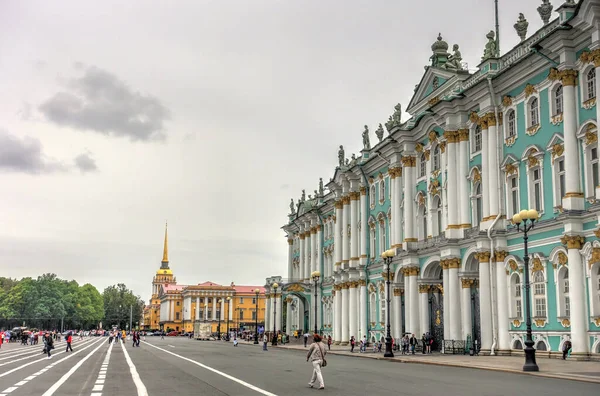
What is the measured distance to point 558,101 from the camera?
3525 cm

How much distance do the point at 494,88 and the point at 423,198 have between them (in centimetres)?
1145

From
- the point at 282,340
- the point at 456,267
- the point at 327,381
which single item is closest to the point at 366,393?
the point at 327,381

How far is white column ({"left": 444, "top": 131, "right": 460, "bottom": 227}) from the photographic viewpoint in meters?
43.8

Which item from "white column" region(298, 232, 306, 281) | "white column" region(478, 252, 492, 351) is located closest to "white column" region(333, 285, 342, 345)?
"white column" region(298, 232, 306, 281)

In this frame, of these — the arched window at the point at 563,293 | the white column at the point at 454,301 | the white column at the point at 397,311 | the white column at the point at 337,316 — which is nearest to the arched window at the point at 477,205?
the white column at the point at 454,301

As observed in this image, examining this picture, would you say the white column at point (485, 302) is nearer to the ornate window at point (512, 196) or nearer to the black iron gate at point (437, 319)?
the ornate window at point (512, 196)

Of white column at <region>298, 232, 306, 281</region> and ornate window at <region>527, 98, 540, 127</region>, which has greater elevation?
ornate window at <region>527, 98, 540, 127</region>

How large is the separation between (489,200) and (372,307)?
841 inches

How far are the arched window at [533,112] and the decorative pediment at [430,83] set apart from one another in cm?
867

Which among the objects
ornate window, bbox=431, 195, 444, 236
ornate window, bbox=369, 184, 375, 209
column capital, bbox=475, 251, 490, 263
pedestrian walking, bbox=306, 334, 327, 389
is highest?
ornate window, bbox=369, 184, 375, 209

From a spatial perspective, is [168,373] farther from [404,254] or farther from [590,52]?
[404,254]

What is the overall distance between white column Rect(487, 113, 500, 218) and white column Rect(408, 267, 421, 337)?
10930mm

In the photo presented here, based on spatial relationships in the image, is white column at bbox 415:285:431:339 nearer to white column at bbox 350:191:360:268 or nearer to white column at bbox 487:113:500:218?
white column at bbox 487:113:500:218

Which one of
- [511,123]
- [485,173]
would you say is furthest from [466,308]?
[511,123]
